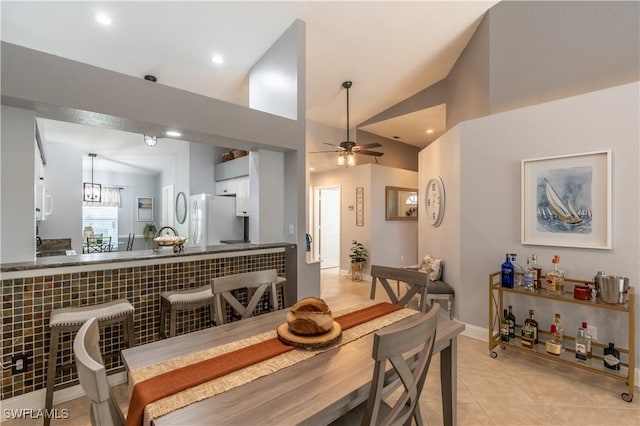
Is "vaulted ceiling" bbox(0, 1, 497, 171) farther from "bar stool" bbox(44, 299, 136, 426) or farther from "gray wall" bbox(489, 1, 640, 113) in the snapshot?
"bar stool" bbox(44, 299, 136, 426)

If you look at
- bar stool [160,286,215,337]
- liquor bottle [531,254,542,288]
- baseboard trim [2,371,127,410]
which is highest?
liquor bottle [531,254,542,288]

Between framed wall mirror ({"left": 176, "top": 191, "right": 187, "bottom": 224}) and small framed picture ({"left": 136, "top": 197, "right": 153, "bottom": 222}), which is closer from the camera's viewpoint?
framed wall mirror ({"left": 176, "top": 191, "right": 187, "bottom": 224})

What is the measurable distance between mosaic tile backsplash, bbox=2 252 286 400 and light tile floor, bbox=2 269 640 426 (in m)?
0.27

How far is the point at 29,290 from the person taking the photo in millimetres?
1957

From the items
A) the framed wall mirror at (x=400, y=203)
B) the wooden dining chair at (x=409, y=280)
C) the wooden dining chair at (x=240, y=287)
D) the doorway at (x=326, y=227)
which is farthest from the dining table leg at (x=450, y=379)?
the doorway at (x=326, y=227)

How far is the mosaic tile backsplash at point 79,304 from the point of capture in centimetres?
191

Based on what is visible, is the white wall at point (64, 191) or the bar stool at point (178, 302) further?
the white wall at point (64, 191)

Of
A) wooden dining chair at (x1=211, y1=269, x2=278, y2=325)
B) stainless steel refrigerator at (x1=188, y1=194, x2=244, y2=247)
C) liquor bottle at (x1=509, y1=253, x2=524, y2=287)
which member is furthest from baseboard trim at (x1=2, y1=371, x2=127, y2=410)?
liquor bottle at (x1=509, y1=253, x2=524, y2=287)

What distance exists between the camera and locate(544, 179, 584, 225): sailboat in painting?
2546mm

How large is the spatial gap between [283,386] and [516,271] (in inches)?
110

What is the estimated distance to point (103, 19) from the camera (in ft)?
9.18

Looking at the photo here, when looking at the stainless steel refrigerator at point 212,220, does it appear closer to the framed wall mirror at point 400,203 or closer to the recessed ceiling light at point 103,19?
the recessed ceiling light at point 103,19

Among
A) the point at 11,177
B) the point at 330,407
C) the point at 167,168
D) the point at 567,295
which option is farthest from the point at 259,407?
the point at 167,168

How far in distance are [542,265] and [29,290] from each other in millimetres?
4228
